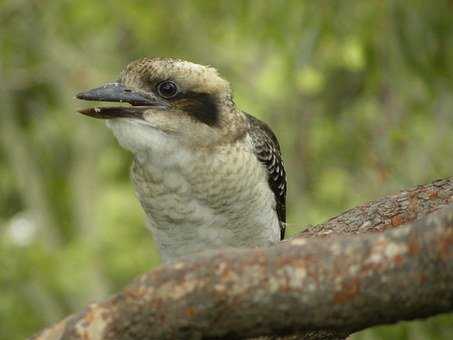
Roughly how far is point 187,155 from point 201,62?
5.54 metres

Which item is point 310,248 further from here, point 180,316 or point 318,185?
point 318,185

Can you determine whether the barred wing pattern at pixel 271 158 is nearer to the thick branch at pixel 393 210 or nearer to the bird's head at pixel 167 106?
the bird's head at pixel 167 106

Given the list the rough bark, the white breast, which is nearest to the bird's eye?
the white breast

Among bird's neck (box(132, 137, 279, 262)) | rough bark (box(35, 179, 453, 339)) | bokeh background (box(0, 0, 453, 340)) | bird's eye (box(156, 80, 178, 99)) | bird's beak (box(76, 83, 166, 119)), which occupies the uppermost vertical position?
bokeh background (box(0, 0, 453, 340))

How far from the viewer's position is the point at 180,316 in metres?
2.32

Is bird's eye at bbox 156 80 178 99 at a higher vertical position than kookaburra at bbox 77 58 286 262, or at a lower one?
higher

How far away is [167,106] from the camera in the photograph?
4184 millimetres

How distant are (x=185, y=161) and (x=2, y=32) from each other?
6167 mm

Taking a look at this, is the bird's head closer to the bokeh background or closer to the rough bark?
the rough bark

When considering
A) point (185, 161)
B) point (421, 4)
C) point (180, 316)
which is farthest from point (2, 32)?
point (180, 316)

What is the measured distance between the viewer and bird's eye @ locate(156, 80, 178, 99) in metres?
4.20

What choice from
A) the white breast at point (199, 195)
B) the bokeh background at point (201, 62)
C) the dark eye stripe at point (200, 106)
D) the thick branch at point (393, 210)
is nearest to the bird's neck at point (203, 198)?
the white breast at point (199, 195)

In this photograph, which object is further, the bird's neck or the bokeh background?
the bokeh background

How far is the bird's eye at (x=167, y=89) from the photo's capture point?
4.20 meters
